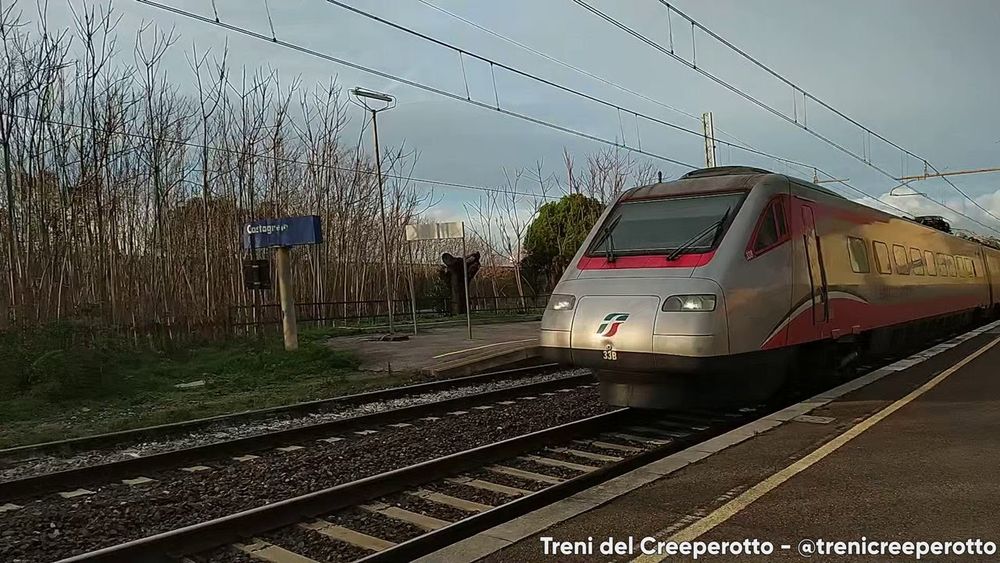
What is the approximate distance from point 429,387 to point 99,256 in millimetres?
8462

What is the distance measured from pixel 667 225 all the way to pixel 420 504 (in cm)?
391

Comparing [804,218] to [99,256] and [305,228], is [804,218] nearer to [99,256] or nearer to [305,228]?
[305,228]

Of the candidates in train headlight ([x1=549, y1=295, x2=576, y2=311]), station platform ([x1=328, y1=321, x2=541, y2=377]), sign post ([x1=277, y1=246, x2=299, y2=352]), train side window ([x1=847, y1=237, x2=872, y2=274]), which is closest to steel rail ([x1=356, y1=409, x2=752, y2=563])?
train headlight ([x1=549, y1=295, x2=576, y2=311])

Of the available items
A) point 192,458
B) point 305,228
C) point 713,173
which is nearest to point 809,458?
point 713,173

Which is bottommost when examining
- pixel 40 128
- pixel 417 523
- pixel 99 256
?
pixel 417 523

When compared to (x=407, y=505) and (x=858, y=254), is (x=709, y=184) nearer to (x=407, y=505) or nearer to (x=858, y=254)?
(x=858, y=254)

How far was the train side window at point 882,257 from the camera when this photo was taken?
1080 centimetres

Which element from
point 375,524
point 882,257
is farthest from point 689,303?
point 882,257

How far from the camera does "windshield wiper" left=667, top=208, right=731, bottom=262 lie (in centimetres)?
724

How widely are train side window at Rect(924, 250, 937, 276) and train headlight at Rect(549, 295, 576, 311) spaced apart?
983 centimetres

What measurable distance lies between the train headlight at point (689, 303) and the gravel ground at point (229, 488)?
7.56 feet

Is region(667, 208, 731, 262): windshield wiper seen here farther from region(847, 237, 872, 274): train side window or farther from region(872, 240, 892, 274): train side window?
region(872, 240, 892, 274): train side window

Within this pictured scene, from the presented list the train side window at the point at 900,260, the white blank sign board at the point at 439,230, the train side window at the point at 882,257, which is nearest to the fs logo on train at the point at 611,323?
the train side window at the point at 882,257

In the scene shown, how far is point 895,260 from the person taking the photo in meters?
11.8
